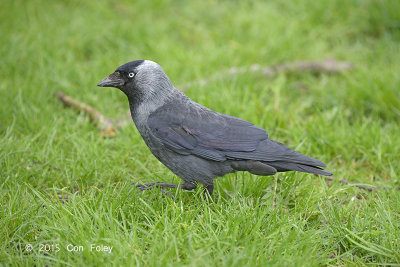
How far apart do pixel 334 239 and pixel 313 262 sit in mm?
447

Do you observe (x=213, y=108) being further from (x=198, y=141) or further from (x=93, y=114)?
(x=198, y=141)

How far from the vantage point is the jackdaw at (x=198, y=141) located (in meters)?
3.20

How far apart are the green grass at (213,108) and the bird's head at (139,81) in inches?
28.8

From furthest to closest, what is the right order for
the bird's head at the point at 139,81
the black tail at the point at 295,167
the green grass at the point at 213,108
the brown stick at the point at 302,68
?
the brown stick at the point at 302,68
the bird's head at the point at 139,81
the black tail at the point at 295,167
the green grass at the point at 213,108

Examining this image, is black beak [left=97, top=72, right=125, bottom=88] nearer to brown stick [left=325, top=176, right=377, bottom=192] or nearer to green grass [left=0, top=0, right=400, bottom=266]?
green grass [left=0, top=0, right=400, bottom=266]

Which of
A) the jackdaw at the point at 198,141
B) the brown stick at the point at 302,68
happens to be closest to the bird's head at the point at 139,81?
the jackdaw at the point at 198,141

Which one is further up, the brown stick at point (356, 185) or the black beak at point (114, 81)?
the black beak at point (114, 81)

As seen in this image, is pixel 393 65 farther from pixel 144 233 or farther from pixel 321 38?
pixel 144 233

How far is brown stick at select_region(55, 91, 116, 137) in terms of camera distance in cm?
445

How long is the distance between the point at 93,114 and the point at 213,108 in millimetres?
1346

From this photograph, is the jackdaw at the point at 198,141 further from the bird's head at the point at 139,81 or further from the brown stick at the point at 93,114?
the brown stick at the point at 93,114

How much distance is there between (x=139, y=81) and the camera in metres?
3.43

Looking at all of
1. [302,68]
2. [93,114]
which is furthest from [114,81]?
[302,68]

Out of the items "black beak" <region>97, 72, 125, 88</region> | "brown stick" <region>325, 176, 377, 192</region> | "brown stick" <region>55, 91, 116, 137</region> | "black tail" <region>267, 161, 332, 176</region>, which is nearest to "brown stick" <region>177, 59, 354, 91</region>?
"brown stick" <region>55, 91, 116, 137</region>
